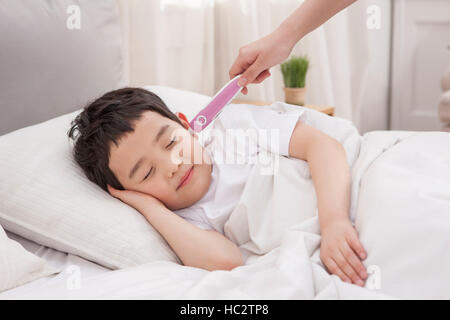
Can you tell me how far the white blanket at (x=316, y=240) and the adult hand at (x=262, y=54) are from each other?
217 millimetres

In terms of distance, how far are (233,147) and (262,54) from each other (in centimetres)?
23

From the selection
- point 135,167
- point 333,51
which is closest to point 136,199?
point 135,167

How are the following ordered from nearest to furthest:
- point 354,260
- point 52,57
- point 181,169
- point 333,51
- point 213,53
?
point 354,260 → point 181,169 → point 52,57 → point 213,53 → point 333,51

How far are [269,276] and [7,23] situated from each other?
0.92m

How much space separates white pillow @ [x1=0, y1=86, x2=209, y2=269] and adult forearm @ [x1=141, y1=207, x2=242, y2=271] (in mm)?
20

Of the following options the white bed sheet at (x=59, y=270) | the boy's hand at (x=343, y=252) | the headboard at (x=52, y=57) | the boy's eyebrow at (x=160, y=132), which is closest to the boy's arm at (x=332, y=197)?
the boy's hand at (x=343, y=252)

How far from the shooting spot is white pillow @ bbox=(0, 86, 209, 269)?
1027 millimetres

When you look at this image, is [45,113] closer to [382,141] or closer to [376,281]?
[382,141]

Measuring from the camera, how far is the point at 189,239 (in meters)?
1.05

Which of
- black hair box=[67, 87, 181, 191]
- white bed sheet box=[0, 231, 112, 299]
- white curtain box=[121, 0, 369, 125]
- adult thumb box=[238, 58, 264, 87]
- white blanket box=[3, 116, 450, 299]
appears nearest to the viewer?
white blanket box=[3, 116, 450, 299]

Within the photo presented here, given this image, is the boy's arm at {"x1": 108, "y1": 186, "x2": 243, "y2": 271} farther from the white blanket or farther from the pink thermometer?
the pink thermometer

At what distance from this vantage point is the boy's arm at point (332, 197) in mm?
890

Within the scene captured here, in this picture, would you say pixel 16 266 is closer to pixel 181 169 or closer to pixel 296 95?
pixel 181 169

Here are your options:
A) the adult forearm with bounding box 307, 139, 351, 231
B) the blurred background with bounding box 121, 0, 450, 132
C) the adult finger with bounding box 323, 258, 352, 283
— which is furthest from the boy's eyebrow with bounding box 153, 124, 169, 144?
the blurred background with bounding box 121, 0, 450, 132
